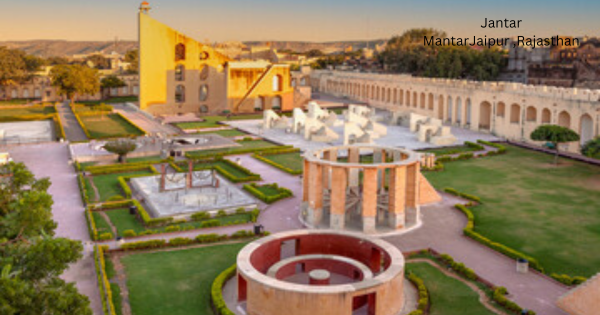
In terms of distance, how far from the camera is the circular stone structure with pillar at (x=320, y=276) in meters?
16.9

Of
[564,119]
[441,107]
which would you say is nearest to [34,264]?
[564,119]

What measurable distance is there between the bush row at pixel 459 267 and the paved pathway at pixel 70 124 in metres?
38.8

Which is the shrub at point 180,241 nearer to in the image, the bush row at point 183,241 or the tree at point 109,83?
the bush row at point 183,241

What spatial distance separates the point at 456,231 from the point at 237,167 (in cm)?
1767

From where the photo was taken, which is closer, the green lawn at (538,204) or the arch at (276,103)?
the green lawn at (538,204)

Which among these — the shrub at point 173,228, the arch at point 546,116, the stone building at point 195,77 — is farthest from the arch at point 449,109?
the shrub at point 173,228

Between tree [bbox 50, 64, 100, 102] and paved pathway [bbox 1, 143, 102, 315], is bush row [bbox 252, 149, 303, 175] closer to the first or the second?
paved pathway [bbox 1, 143, 102, 315]

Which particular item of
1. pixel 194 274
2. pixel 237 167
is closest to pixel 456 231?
pixel 194 274

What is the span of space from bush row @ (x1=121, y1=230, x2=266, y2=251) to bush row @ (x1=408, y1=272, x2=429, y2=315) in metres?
8.29

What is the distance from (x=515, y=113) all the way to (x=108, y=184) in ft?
126

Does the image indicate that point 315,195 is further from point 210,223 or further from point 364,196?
point 210,223

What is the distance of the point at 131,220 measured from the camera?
1099 inches

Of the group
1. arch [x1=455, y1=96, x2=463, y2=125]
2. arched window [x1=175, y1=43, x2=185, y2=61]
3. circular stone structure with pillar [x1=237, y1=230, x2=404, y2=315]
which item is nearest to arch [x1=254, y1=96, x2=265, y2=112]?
arched window [x1=175, y1=43, x2=185, y2=61]

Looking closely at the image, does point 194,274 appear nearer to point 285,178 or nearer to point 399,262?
point 399,262
